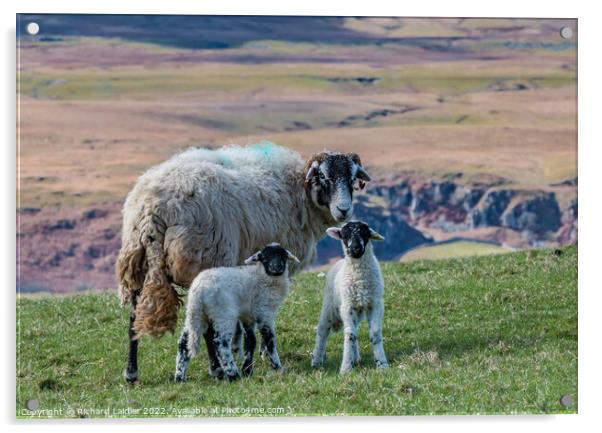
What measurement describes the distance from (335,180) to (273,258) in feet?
5.76

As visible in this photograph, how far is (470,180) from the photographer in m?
16.6

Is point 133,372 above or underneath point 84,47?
underneath

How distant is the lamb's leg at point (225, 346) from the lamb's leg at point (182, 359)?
1.27ft

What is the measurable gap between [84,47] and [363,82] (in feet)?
11.5

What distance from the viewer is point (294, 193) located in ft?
51.2

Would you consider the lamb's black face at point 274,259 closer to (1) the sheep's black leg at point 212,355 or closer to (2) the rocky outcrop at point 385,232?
(1) the sheep's black leg at point 212,355

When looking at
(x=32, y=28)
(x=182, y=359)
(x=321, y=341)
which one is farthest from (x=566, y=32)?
(x=32, y=28)

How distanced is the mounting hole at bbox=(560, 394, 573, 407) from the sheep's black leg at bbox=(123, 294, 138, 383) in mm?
4700

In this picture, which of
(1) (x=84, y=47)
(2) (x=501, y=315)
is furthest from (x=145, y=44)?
(2) (x=501, y=315)

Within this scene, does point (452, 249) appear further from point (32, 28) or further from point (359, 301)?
point (32, 28)

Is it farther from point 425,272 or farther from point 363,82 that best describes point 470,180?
point 425,272

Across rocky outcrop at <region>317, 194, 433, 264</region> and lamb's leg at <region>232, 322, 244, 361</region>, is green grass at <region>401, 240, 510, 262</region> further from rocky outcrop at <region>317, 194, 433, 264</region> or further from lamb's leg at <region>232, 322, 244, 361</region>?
lamb's leg at <region>232, 322, 244, 361</region>

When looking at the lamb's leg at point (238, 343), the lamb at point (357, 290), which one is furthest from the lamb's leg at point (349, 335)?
the lamb's leg at point (238, 343)

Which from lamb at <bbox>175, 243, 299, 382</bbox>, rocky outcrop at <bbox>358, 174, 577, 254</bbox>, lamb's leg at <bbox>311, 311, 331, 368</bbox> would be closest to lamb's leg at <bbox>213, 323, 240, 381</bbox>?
lamb at <bbox>175, 243, 299, 382</bbox>
